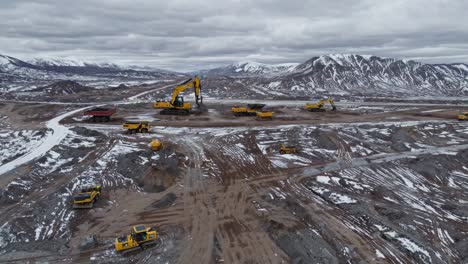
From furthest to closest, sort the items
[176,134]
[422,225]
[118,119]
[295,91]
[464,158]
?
1. [295,91]
2. [118,119]
3. [176,134]
4. [464,158]
5. [422,225]

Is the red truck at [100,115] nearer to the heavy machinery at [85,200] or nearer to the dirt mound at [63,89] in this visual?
the heavy machinery at [85,200]

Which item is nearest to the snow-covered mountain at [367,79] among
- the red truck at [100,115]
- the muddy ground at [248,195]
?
the red truck at [100,115]

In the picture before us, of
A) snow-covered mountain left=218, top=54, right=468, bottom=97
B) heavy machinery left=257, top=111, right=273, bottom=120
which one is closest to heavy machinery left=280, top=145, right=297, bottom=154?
heavy machinery left=257, top=111, right=273, bottom=120

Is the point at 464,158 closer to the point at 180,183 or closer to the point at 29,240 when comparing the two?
the point at 180,183

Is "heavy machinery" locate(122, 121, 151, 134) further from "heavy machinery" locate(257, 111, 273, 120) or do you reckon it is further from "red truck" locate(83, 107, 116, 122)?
"heavy machinery" locate(257, 111, 273, 120)

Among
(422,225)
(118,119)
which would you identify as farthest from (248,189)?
(118,119)

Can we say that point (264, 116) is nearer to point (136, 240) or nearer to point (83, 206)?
point (83, 206)

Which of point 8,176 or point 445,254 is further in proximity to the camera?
point 8,176
